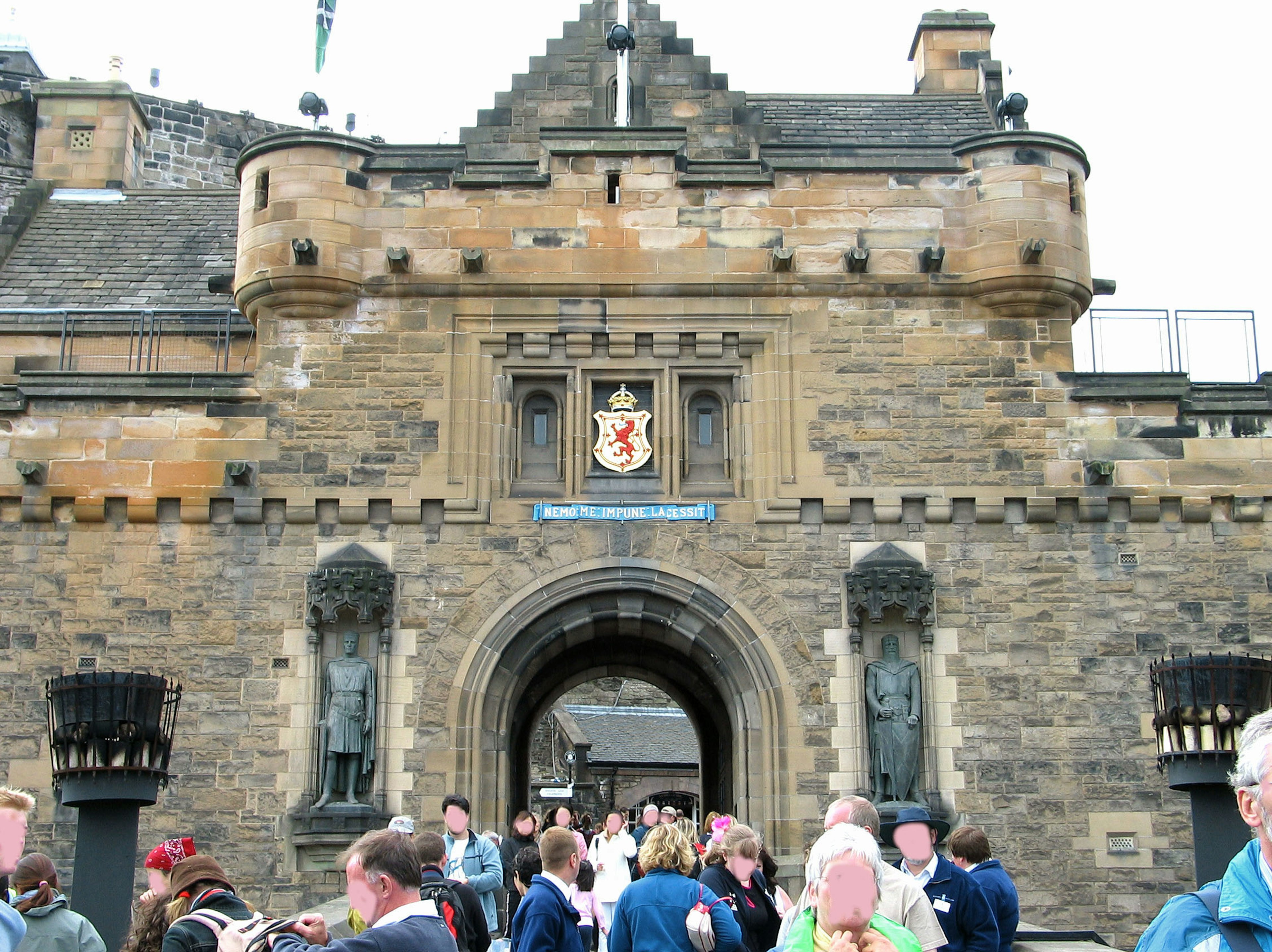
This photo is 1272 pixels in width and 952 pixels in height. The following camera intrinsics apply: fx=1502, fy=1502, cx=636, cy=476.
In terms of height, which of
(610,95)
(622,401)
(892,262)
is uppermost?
(610,95)

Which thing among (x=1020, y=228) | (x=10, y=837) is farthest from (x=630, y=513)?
(x=10, y=837)

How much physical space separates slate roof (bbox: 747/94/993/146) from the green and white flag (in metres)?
5.14

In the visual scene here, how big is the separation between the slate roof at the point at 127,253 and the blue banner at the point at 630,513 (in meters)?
5.52

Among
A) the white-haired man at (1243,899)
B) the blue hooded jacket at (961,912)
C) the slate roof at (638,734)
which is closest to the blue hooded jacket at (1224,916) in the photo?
the white-haired man at (1243,899)

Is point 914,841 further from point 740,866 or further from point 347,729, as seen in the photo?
point 347,729

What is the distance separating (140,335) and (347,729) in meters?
5.66

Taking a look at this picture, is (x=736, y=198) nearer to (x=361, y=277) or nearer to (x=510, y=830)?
(x=361, y=277)

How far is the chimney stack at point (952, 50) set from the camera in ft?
70.1

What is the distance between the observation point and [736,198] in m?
15.5

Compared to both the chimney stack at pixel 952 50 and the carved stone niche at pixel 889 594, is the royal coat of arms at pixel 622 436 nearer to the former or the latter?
the carved stone niche at pixel 889 594

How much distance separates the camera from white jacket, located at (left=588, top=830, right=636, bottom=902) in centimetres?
1223

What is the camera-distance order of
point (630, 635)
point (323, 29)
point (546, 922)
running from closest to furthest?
point (546, 922) < point (630, 635) < point (323, 29)

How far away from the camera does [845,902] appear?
404 cm

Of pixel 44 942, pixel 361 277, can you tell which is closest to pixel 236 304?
pixel 361 277
